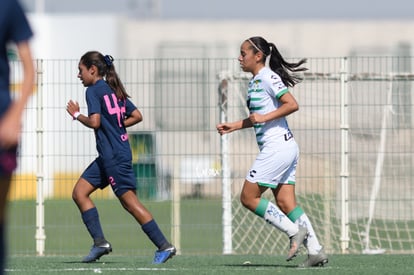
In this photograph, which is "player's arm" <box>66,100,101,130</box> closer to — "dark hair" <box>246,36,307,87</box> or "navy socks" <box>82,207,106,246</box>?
"navy socks" <box>82,207,106,246</box>

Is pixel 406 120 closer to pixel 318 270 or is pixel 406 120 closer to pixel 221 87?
pixel 221 87

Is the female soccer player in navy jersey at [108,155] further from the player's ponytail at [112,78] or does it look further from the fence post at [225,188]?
the fence post at [225,188]

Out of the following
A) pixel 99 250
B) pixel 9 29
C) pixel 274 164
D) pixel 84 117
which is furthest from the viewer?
pixel 99 250

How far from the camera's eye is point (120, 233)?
24000mm

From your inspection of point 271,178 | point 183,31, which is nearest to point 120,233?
point 271,178

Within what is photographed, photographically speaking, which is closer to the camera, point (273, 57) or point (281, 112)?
point (281, 112)

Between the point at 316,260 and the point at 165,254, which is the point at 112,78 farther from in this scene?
the point at 316,260

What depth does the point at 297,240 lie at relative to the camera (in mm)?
10305

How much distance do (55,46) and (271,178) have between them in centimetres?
3425

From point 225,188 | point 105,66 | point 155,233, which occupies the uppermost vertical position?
point 105,66

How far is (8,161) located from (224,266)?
5390 mm

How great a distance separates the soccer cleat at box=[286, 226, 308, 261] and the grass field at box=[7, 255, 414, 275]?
157 millimetres

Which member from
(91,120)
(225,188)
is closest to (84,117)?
(91,120)

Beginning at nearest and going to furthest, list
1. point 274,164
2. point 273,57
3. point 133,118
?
point 274,164 < point 273,57 < point 133,118
